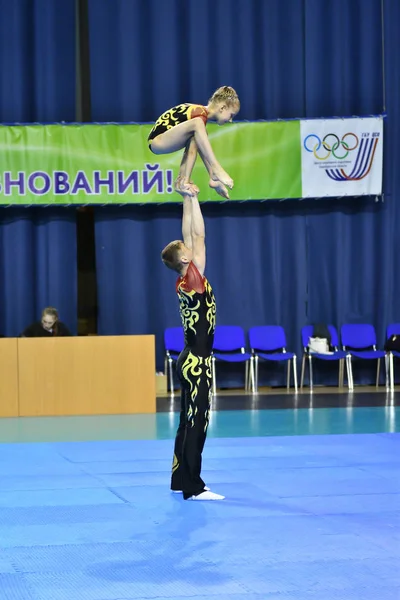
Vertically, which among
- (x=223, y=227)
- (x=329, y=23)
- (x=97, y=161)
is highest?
(x=329, y=23)

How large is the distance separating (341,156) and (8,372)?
591 centimetres

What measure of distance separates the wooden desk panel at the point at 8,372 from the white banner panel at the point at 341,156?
502 centimetres

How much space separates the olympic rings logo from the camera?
546 inches

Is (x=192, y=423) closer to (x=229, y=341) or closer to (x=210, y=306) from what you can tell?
(x=210, y=306)

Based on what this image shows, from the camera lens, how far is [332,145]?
13.9 metres

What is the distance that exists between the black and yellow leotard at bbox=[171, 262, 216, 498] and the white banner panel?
7.90 metres

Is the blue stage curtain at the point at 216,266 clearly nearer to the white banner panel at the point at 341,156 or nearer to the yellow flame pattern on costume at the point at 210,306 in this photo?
the white banner panel at the point at 341,156

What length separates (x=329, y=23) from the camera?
1436 centimetres

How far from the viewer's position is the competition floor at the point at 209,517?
4316mm

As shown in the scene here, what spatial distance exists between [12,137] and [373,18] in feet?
19.0

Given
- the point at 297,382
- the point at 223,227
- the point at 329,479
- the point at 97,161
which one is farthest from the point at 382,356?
the point at 329,479

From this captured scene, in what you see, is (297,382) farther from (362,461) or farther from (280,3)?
(362,461)

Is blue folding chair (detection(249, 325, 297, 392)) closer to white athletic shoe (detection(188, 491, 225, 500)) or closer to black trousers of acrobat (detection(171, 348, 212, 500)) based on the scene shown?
black trousers of acrobat (detection(171, 348, 212, 500))

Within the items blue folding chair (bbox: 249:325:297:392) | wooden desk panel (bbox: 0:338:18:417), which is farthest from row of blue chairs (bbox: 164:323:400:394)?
wooden desk panel (bbox: 0:338:18:417)
